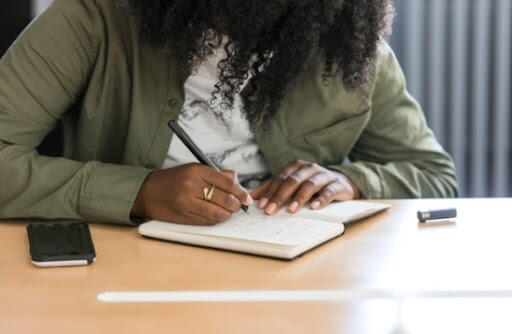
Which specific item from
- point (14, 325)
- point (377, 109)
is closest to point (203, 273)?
point (14, 325)

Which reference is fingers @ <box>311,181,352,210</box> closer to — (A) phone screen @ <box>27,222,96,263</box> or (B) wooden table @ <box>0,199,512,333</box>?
(B) wooden table @ <box>0,199,512,333</box>

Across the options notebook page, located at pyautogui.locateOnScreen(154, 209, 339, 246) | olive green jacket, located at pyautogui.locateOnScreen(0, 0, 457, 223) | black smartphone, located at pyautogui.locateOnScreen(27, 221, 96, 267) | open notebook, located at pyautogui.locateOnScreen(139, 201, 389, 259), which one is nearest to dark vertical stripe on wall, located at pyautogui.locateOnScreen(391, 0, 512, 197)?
olive green jacket, located at pyautogui.locateOnScreen(0, 0, 457, 223)

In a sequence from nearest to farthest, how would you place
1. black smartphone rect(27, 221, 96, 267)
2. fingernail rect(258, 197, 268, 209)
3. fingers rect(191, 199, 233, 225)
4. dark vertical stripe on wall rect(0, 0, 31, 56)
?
black smartphone rect(27, 221, 96, 267)
fingers rect(191, 199, 233, 225)
fingernail rect(258, 197, 268, 209)
dark vertical stripe on wall rect(0, 0, 31, 56)

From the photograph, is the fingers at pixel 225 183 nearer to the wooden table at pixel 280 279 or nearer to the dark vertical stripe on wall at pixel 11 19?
the wooden table at pixel 280 279

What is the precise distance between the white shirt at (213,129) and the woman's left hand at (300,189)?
184 mm

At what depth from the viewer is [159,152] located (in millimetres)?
1698

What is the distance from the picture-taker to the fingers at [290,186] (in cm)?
147

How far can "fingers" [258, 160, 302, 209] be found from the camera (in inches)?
58.6

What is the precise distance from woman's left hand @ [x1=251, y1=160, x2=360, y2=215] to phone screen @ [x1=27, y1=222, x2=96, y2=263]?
31 centimetres

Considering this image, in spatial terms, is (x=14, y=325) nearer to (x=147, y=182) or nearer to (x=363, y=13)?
(x=147, y=182)

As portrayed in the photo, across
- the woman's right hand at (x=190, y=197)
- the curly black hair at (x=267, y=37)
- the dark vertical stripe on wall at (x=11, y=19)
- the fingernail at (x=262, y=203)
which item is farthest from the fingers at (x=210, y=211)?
the dark vertical stripe on wall at (x=11, y=19)

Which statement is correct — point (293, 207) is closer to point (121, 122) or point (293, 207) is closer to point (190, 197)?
point (190, 197)

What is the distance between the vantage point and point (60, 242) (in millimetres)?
1300

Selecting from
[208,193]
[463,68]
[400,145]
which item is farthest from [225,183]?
[463,68]
